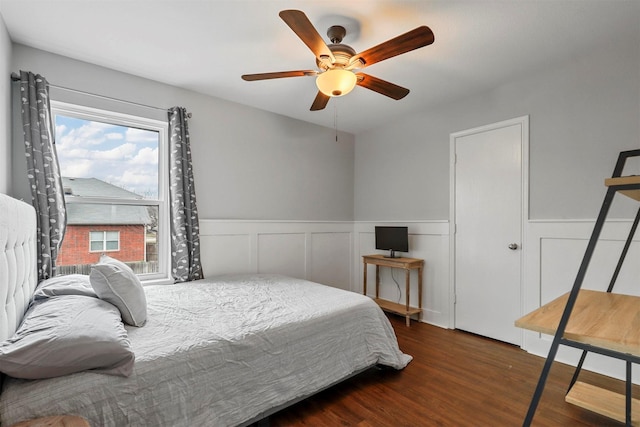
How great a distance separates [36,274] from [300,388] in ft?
6.57

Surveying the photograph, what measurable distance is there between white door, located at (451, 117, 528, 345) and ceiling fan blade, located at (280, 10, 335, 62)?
2071 millimetres

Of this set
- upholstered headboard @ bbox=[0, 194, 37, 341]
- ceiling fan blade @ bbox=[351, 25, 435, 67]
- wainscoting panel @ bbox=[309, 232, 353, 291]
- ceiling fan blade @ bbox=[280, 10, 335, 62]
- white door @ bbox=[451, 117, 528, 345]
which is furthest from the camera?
wainscoting panel @ bbox=[309, 232, 353, 291]

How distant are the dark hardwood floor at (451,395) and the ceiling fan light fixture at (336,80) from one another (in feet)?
6.81

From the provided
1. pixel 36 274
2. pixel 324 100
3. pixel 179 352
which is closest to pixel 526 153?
pixel 324 100

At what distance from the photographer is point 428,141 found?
145 inches

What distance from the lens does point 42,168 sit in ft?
7.52

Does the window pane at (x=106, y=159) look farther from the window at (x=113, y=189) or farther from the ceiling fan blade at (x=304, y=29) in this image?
the ceiling fan blade at (x=304, y=29)

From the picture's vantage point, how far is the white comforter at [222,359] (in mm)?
1192

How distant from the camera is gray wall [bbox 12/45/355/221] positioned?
259cm

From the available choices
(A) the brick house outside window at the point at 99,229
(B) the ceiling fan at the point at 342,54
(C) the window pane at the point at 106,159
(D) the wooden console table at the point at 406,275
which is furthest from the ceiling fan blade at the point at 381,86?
(A) the brick house outside window at the point at 99,229

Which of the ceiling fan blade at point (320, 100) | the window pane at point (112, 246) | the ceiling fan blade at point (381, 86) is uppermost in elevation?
the ceiling fan blade at point (381, 86)

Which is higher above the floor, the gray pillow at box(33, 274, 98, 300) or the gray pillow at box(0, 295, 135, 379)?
the gray pillow at box(33, 274, 98, 300)

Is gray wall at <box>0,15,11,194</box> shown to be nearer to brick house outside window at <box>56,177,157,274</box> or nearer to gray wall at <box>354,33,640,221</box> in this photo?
brick house outside window at <box>56,177,157,274</box>

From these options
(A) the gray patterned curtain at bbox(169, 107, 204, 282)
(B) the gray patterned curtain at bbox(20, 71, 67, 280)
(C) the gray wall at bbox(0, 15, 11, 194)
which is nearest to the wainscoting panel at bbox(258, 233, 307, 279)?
(A) the gray patterned curtain at bbox(169, 107, 204, 282)
